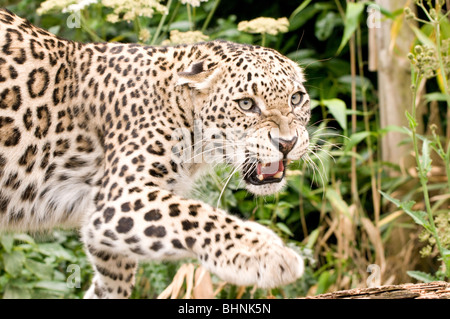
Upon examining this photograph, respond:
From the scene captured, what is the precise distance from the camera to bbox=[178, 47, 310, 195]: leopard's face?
4328 millimetres

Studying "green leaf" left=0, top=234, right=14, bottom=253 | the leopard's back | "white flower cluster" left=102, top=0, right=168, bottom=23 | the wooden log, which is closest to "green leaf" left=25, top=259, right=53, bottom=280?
"green leaf" left=0, top=234, right=14, bottom=253

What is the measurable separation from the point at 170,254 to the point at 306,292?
2986mm

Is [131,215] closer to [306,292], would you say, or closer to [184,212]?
[184,212]

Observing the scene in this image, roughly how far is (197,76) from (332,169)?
344cm

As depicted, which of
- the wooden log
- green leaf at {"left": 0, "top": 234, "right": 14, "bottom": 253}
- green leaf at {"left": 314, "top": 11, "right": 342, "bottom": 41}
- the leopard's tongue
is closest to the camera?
the wooden log

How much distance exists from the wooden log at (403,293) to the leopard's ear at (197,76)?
1585 mm

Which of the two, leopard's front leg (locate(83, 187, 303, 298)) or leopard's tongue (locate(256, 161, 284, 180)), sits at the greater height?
leopard's tongue (locate(256, 161, 284, 180))

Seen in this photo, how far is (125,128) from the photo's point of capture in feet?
15.0

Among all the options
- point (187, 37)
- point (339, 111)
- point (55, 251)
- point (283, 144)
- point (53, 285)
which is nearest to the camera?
point (283, 144)

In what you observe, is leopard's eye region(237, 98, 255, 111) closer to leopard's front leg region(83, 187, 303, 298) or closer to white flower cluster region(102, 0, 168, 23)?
leopard's front leg region(83, 187, 303, 298)

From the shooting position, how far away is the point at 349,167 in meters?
8.28

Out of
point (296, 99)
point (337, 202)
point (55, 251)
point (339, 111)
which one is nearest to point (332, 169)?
point (337, 202)

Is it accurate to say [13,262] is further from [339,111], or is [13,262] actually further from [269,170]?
[339,111]

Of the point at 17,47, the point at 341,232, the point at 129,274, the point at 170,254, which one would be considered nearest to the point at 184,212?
the point at 170,254
